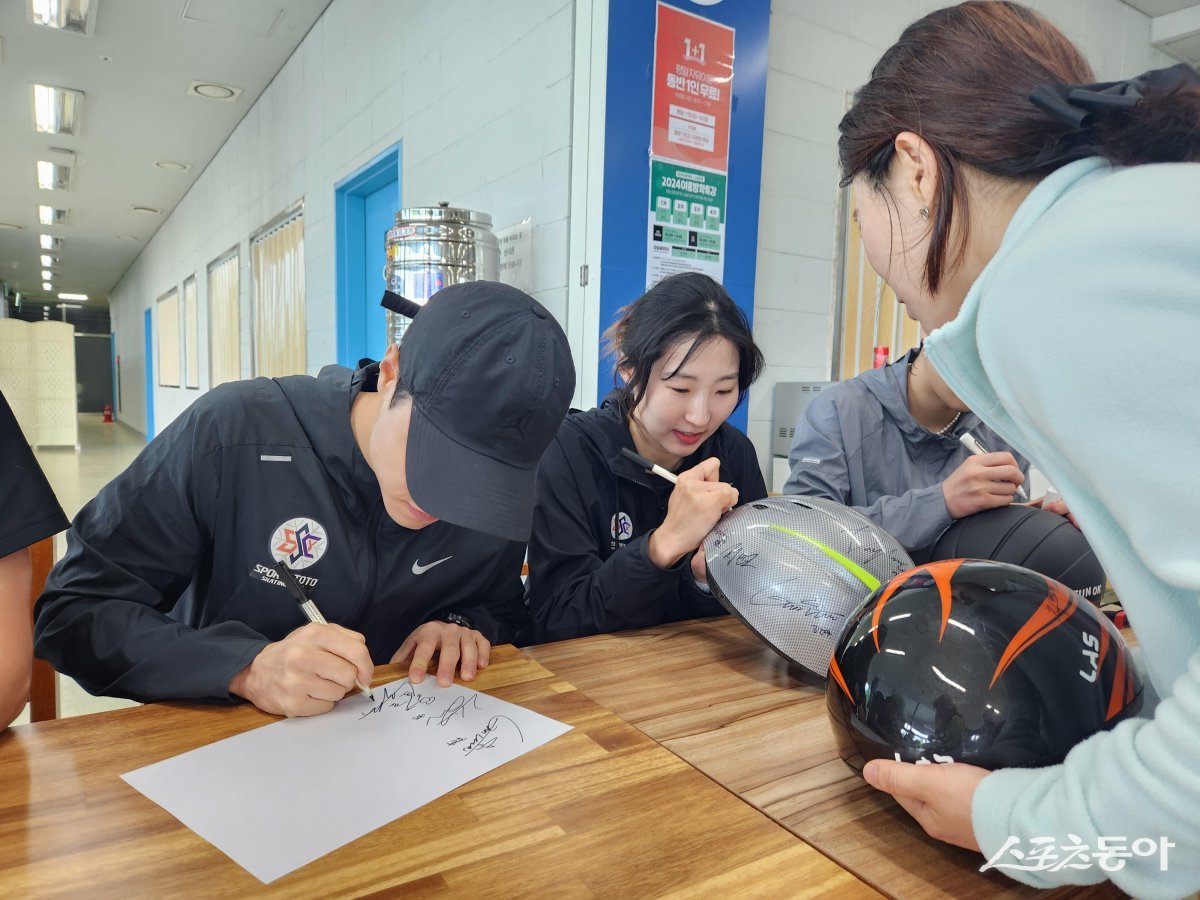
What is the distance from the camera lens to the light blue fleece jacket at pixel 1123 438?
1.53ft

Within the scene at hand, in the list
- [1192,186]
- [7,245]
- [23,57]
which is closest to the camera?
[1192,186]

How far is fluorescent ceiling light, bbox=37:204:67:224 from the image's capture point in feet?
31.1

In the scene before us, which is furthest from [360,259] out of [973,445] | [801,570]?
[801,570]

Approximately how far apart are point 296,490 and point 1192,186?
3.48 ft

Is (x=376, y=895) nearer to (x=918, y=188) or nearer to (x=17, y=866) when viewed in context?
(x=17, y=866)

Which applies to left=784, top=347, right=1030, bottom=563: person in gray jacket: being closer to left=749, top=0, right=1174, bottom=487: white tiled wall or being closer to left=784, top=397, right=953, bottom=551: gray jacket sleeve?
left=784, top=397, right=953, bottom=551: gray jacket sleeve

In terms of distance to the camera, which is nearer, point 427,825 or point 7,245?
point 427,825

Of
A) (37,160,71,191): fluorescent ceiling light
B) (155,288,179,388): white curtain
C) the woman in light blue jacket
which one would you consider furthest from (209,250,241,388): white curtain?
the woman in light blue jacket

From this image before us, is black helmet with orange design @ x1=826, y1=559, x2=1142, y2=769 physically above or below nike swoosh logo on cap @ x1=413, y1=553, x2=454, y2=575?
above

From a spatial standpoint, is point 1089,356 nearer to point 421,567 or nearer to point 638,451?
point 421,567

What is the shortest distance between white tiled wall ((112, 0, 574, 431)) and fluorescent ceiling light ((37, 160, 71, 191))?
249 cm

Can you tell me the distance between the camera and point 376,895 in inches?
22.0

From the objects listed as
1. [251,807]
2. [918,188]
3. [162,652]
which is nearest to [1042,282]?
[918,188]
